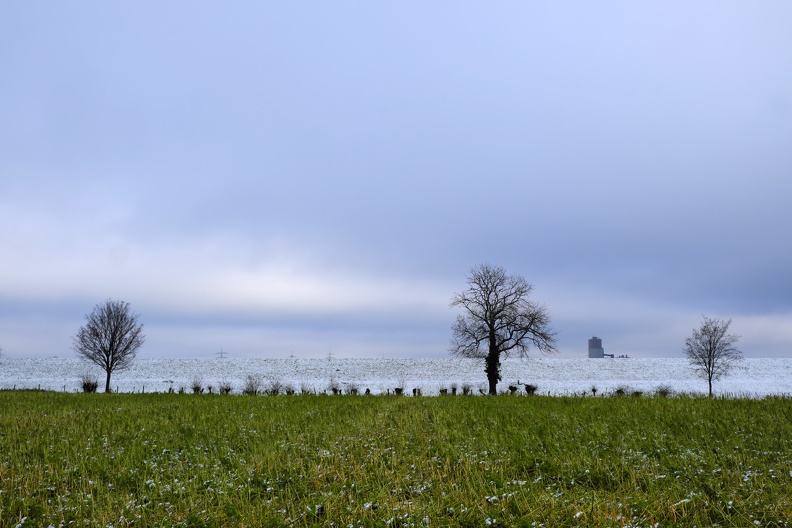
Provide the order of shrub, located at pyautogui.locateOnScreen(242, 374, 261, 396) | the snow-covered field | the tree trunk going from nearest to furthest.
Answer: shrub, located at pyautogui.locateOnScreen(242, 374, 261, 396)
the tree trunk
the snow-covered field

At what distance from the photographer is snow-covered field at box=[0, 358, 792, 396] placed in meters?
58.7

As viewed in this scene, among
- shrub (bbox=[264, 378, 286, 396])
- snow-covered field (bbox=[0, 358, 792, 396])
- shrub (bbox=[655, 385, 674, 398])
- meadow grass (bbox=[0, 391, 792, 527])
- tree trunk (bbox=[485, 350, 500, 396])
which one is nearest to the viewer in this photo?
meadow grass (bbox=[0, 391, 792, 527])

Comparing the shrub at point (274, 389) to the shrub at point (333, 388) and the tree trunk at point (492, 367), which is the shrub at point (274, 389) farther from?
the tree trunk at point (492, 367)

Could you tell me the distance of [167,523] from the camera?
800cm

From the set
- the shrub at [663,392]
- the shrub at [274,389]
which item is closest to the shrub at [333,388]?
the shrub at [274,389]

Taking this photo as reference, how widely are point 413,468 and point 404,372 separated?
6413cm

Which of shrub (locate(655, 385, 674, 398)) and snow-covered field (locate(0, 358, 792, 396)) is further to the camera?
snow-covered field (locate(0, 358, 792, 396))

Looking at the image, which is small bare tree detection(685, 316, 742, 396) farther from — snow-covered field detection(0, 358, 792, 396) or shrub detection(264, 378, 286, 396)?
Result: shrub detection(264, 378, 286, 396)

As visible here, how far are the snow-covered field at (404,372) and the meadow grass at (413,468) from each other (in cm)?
3912

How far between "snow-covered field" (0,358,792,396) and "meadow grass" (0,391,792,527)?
3912 centimetres

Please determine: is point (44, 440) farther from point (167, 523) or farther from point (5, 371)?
point (5, 371)

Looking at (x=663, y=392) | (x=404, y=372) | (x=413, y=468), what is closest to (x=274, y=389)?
(x=663, y=392)

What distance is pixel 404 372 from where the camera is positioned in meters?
73.8

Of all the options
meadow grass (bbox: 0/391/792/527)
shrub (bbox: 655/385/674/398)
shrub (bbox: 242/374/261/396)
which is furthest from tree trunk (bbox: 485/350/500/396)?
meadow grass (bbox: 0/391/792/527)
